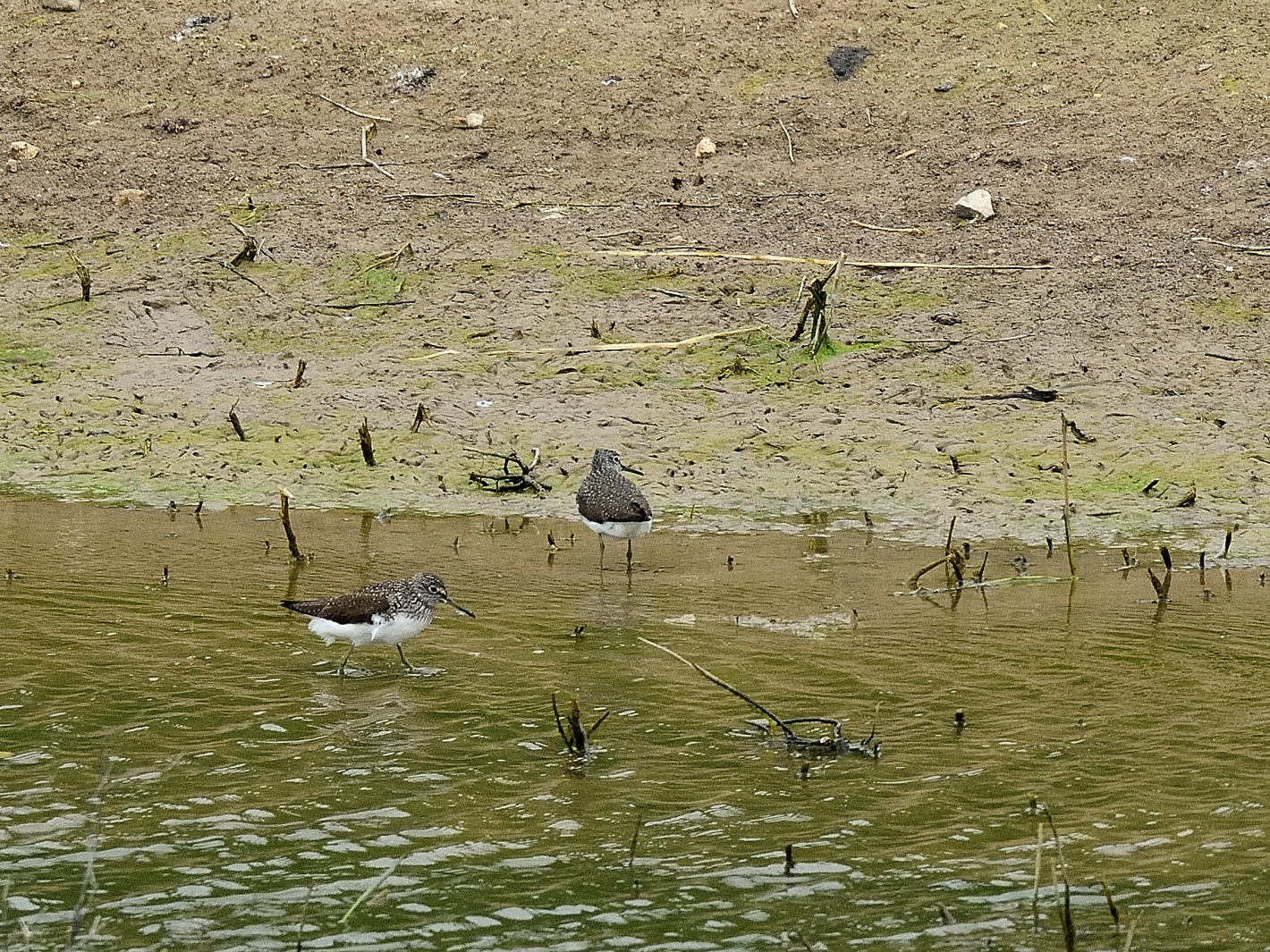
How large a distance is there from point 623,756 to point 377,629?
1841 millimetres

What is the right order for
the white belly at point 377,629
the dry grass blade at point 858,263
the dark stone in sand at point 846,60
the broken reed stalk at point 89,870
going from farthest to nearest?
the dark stone in sand at point 846,60
the dry grass blade at point 858,263
the white belly at point 377,629
the broken reed stalk at point 89,870

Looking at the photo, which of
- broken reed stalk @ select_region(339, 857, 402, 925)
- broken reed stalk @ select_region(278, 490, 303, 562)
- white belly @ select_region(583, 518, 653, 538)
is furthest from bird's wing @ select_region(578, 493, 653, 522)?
broken reed stalk @ select_region(339, 857, 402, 925)

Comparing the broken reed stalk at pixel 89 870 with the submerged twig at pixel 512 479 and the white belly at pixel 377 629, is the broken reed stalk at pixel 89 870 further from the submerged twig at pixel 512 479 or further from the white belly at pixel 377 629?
the submerged twig at pixel 512 479

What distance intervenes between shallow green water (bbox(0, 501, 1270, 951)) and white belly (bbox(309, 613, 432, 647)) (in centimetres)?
23

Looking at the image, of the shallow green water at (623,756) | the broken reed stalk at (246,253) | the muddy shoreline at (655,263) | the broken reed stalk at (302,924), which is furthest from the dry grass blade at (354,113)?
the broken reed stalk at (302,924)

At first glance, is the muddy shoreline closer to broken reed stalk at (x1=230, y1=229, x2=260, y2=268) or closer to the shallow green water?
broken reed stalk at (x1=230, y1=229, x2=260, y2=268)

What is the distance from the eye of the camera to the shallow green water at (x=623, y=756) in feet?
19.5

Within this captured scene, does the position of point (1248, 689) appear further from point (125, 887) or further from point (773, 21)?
point (773, 21)

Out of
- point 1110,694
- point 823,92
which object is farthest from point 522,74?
point 1110,694

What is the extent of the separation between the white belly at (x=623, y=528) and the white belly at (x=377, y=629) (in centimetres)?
192

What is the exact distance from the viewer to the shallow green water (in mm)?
5938

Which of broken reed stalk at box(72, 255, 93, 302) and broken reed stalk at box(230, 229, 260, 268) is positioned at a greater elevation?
broken reed stalk at box(230, 229, 260, 268)

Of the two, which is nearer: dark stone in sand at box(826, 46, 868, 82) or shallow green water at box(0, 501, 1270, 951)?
shallow green water at box(0, 501, 1270, 951)

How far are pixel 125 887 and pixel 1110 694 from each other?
4.65m
